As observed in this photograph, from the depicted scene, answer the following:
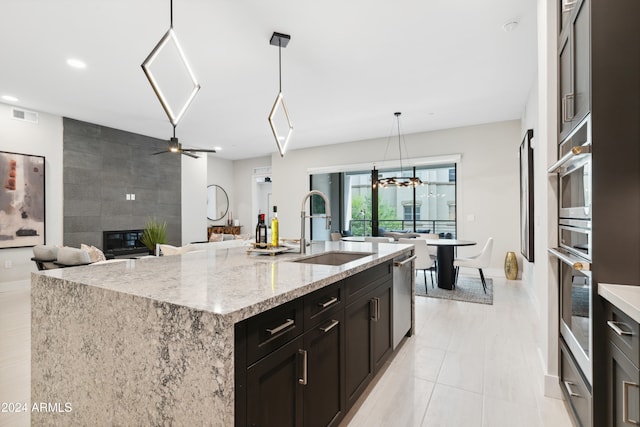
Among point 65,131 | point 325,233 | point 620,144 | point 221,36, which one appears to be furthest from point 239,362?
point 325,233

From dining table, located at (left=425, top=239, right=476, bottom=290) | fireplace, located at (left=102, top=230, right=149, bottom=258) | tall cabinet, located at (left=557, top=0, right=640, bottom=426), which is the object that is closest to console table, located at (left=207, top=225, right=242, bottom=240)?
fireplace, located at (left=102, top=230, right=149, bottom=258)

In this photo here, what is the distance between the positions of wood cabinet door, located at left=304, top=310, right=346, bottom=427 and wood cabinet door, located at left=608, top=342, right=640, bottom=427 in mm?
1071

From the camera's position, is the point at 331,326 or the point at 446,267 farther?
the point at 446,267

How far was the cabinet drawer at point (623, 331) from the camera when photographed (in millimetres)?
1031

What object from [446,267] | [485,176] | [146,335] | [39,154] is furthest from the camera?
[485,176]

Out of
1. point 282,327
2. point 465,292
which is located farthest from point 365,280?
point 465,292

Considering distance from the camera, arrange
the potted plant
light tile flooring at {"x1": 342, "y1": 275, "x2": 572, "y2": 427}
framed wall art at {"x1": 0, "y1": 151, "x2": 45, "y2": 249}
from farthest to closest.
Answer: the potted plant < framed wall art at {"x1": 0, "y1": 151, "x2": 45, "y2": 249} < light tile flooring at {"x1": 342, "y1": 275, "x2": 572, "y2": 427}

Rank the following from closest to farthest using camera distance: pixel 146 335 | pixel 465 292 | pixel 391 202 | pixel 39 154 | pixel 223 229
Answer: pixel 146 335 → pixel 465 292 → pixel 39 154 → pixel 391 202 → pixel 223 229

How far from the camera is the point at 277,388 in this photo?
44.8 inches

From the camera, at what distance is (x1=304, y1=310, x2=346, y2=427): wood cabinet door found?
1.34 m

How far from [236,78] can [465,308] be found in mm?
4023

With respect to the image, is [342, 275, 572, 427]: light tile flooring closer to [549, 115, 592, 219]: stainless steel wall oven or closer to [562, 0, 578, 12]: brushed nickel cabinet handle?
[549, 115, 592, 219]: stainless steel wall oven

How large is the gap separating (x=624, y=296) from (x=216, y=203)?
361 inches

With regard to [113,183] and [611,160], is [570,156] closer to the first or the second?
[611,160]
